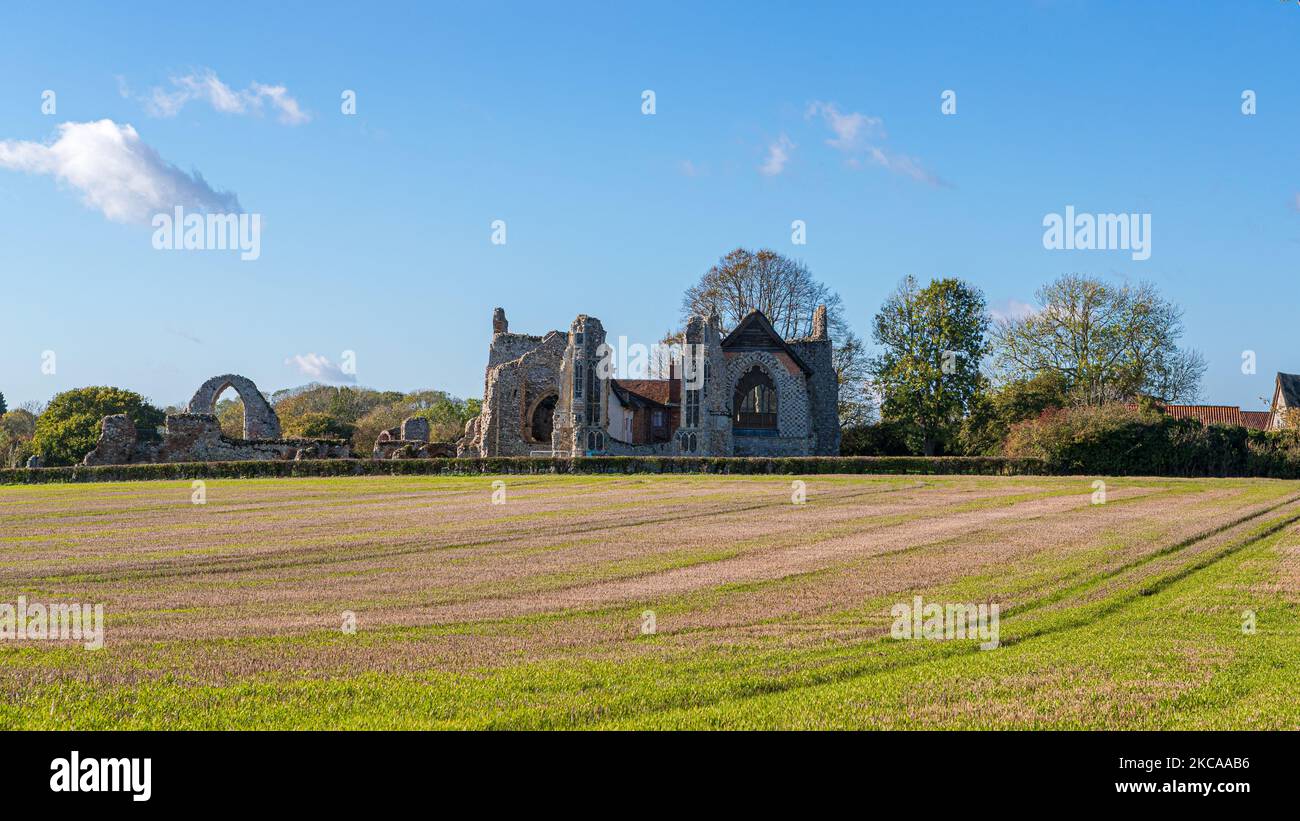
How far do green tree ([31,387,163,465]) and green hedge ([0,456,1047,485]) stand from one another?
47.0 feet

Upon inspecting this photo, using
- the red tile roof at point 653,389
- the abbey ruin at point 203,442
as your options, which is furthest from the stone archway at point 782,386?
the abbey ruin at point 203,442

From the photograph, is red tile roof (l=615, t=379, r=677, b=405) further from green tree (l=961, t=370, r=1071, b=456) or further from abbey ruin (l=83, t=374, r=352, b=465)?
abbey ruin (l=83, t=374, r=352, b=465)

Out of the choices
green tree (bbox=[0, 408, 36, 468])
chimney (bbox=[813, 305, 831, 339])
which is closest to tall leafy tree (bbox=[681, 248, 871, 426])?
chimney (bbox=[813, 305, 831, 339])

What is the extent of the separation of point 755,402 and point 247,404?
89.7ft

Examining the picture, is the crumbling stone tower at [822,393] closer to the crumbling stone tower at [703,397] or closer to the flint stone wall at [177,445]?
the crumbling stone tower at [703,397]

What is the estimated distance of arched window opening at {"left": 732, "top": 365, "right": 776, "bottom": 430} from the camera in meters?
52.0

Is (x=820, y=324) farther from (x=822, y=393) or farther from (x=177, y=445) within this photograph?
(x=177, y=445)

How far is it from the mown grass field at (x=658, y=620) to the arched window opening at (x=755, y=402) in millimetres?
30220

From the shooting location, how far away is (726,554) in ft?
50.1

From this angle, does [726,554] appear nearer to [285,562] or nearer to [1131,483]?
[285,562]

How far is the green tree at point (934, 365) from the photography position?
5106cm

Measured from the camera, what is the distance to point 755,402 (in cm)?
5272
